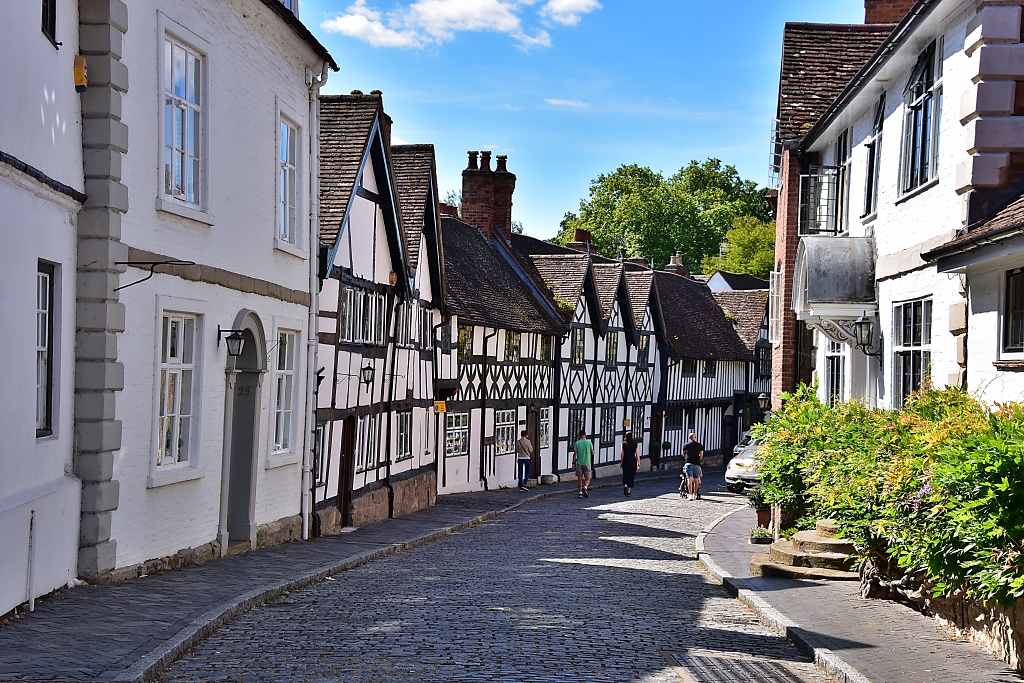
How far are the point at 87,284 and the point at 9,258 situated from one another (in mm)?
2046

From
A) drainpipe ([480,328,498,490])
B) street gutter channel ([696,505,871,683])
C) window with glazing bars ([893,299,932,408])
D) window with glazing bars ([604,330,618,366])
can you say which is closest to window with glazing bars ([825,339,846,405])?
window with glazing bars ([893,299,932,408])

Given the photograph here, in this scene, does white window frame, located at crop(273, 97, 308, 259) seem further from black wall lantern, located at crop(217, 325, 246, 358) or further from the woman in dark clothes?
the woman in dark clothes

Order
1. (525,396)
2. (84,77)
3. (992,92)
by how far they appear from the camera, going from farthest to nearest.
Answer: (525,396) < (992,92) < (84,77)

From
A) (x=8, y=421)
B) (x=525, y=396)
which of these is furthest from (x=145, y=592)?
(x=525, y=396)

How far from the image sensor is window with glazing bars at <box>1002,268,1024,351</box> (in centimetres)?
1159

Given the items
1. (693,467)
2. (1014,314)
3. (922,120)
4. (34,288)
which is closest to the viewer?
(34,288)

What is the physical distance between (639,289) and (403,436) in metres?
26.2

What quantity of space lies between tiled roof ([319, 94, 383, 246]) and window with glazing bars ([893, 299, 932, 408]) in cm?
→ 923

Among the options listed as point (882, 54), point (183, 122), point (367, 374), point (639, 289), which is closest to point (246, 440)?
point (183, 122)

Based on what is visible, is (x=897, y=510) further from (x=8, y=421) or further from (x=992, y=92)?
(x=8, y=421)

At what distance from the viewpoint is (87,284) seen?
11297 millimetres

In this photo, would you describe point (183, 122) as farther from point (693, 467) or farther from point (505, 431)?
point (505, 431)

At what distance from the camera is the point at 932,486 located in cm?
916

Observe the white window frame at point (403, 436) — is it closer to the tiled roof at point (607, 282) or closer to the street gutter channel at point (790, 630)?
the street gutter channel at point (790, 630)
